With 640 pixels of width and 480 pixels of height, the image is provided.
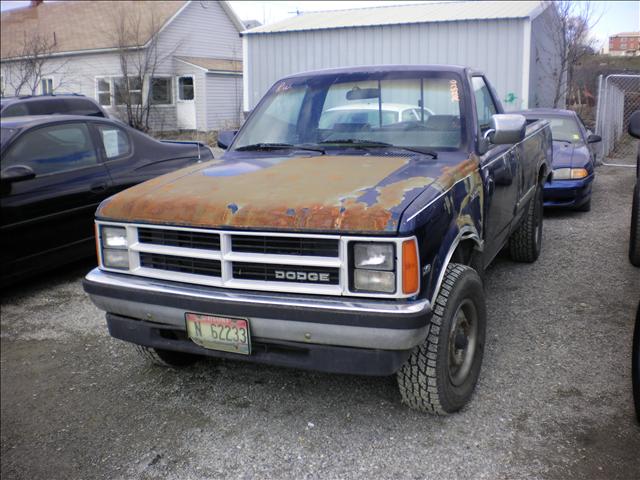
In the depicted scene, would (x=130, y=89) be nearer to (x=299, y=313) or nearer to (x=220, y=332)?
(x=220, y=332)

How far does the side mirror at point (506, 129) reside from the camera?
3.95 m

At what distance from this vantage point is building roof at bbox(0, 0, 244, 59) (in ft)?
85.7

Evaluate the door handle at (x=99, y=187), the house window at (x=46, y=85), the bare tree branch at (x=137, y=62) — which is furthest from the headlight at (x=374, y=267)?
the house window at (x=46, y=85)

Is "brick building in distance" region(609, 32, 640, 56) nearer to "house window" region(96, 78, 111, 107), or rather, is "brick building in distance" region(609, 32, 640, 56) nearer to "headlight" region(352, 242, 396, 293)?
"headlight" region(352, 242, 396, 293)

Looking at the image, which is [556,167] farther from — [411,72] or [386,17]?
[386,17]

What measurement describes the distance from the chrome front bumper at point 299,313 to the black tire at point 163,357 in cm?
70

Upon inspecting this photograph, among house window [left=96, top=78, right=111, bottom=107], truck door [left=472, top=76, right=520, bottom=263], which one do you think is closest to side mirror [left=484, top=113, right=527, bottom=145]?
truck door [left=472, top=76, right=520, bottom=263]

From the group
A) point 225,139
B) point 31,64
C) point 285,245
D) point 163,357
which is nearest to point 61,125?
point 225,139

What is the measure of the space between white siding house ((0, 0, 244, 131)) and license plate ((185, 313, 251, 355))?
75.9ft

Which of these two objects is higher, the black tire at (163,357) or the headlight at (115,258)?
the headlight at (115,258)

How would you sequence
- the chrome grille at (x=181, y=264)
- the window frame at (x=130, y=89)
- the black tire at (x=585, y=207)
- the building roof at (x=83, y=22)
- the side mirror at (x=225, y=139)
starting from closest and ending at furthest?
1. the chrome grille at (x=181, y=264)
2. the side mirror at (x=225, y=139)
3. the black tire at (x=585, y=207)
4. the window frame at (x=130, y=89)
5. the building roof at (x=83, y=22)

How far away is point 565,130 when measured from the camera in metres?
9.66

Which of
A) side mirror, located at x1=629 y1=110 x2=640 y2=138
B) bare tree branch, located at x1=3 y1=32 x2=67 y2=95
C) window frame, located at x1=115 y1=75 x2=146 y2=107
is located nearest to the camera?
side mirror, located at x1=629 y1=110 x2=640 y2=138

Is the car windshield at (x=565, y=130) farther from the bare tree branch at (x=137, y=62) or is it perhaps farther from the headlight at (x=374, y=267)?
the bare tree branch at (x=137, y=62)
